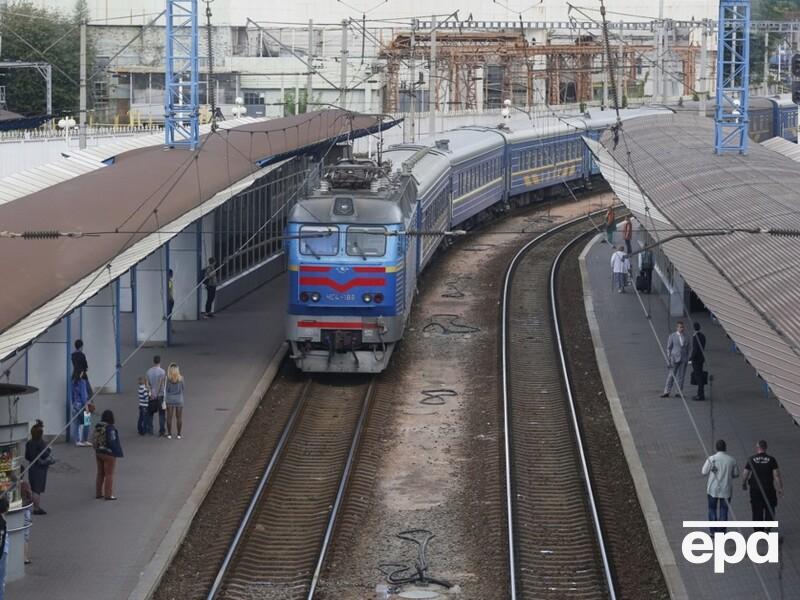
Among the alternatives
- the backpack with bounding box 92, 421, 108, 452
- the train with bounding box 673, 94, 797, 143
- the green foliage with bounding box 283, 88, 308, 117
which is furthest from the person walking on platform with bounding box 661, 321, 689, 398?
the green foliage with bounding box 283, 88, 308, 117

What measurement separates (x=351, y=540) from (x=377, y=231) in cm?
820

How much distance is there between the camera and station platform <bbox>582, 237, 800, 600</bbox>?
14.7 meters

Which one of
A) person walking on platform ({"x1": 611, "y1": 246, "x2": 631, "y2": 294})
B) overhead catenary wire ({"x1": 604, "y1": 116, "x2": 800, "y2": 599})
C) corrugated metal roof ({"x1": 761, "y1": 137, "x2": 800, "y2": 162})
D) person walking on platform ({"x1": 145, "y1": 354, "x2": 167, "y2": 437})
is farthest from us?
corrugated metal roof ({"x1": 761, "y1": 137, "x2": 800, "y2": 162})

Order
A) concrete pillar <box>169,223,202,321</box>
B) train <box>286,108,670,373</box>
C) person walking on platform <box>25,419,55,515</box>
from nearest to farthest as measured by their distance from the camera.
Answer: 1. person walking on platform <box>25,419,55,515</box>
2. train <box>286,108,670,373</box>
3. concrete pillar <box>169,223,202,321</box>

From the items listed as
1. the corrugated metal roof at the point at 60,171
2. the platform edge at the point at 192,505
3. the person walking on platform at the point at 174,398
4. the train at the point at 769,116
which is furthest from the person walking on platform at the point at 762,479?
the train at the point at 769,116

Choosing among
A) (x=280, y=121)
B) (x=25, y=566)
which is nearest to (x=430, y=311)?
(x=280, y=121)

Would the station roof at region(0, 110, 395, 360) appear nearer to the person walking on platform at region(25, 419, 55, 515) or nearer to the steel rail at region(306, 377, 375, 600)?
the person walking on platform at region(25, 419, 55, 515)

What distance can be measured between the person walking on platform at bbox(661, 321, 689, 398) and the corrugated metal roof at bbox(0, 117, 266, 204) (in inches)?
418

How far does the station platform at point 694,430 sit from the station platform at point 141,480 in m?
5.46

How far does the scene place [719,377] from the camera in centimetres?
2455

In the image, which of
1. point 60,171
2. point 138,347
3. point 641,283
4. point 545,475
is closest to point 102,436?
point 545,475

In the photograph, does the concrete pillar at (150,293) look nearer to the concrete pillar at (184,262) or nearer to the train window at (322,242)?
the concrete pillar at (184,262)

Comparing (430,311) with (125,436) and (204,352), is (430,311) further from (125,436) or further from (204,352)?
(125,436)

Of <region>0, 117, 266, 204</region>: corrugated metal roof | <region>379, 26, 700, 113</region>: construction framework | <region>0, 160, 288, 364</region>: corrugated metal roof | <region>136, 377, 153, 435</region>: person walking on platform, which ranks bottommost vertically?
<region>136, 377, 153, 435</region>: person walking on platform
